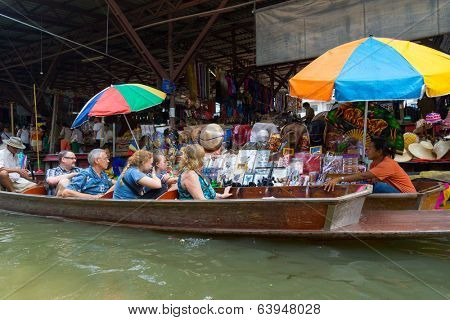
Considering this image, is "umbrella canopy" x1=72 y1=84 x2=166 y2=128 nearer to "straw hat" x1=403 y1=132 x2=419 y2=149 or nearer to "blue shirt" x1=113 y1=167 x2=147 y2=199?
"blue shirt" x1=113 y1=167 x2=147 y2=199

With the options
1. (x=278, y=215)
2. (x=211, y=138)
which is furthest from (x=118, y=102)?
(x=278, y=215)

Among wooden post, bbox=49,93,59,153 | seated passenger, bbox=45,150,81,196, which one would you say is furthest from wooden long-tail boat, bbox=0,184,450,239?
wooden post, bbox=49,93,59,153

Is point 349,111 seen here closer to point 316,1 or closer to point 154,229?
point 316,1

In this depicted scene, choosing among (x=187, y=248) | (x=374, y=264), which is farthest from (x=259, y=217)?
(x=374, y=264)

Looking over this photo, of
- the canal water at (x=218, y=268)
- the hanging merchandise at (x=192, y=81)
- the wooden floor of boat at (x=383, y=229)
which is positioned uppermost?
the hanging merchandise at (x=192, y=81)

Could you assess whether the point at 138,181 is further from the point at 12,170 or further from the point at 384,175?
the point at 12,170

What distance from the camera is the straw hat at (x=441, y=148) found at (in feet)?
21.5

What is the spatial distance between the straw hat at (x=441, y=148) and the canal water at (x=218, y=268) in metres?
2.76

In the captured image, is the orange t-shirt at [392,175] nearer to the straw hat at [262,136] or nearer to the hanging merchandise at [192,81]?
the straw hat at [262,136]

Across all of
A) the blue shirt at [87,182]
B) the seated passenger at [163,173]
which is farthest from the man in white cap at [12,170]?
the seated passenger at [163,173]

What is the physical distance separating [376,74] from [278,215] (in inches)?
70.0

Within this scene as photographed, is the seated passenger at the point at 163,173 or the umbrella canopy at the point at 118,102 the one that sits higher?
the umbrella canopy at the point at 118,102

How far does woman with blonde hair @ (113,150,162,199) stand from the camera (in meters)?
4.85

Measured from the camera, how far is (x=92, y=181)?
224 inches
